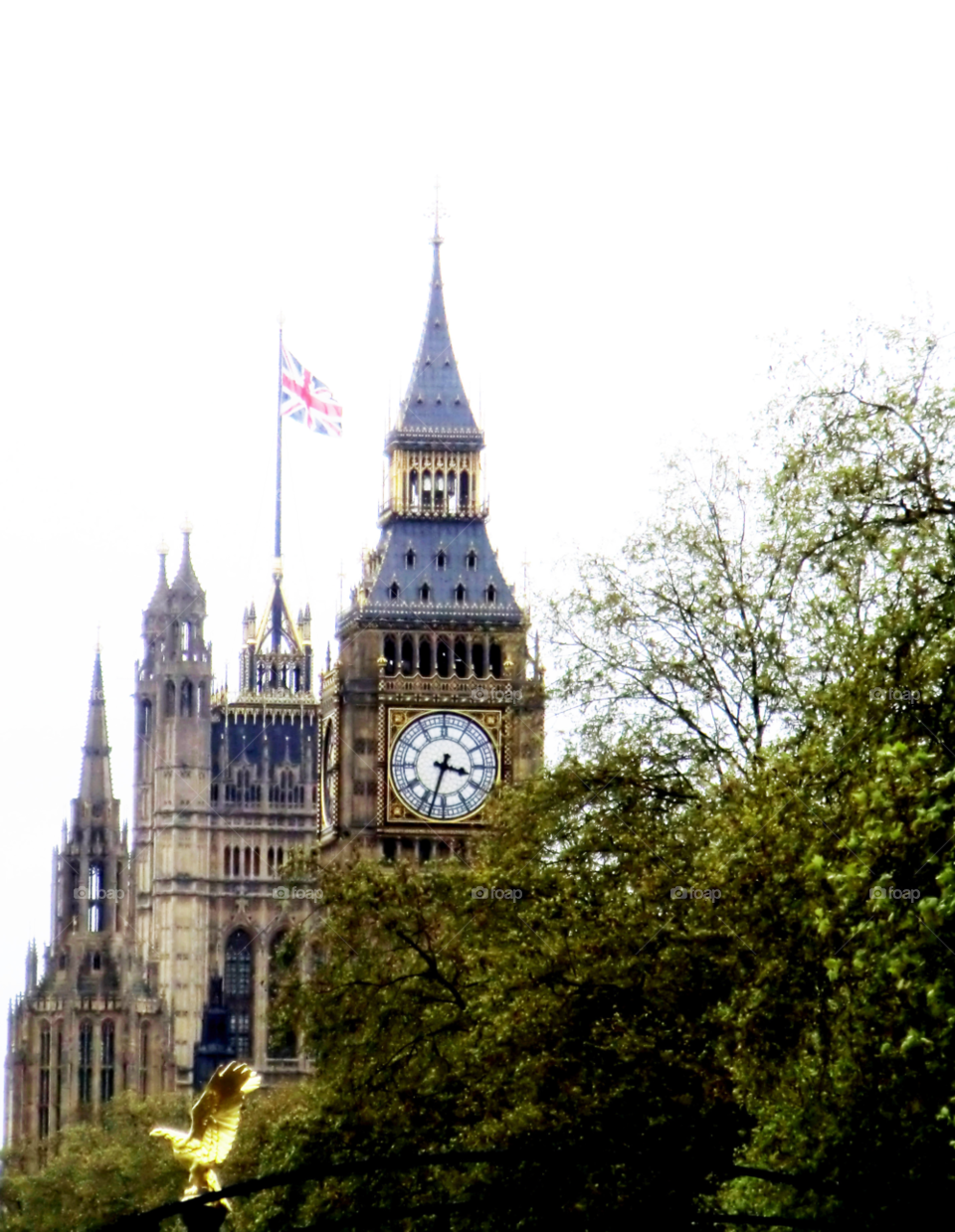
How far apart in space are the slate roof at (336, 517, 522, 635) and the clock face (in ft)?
45.1

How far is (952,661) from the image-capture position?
45344mm

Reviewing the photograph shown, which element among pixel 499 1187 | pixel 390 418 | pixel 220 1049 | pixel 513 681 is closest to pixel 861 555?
pixel 499 1187

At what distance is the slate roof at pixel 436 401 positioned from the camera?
120 meters

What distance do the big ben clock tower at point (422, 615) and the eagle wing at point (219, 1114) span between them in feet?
196

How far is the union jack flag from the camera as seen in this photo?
150 m

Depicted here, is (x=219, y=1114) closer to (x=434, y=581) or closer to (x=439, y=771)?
(x=439, y=771)

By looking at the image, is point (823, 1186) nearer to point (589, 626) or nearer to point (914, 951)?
point (914, 951)

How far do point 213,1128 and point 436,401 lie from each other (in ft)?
260

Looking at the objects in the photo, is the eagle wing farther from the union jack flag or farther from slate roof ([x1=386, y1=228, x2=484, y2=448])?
the union jack flag

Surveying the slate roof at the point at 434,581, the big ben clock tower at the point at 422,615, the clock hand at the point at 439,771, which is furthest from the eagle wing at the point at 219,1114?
the slate roof at the point at 434,581

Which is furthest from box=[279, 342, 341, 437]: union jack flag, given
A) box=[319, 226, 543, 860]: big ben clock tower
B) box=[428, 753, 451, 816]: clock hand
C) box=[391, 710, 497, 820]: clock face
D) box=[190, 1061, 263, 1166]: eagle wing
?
box=[190, 1061, 263, 1166]: eagle wing

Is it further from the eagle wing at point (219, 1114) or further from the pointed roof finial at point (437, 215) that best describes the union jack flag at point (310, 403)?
the eagle wing at point (219, 1114)

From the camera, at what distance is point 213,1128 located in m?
43.5

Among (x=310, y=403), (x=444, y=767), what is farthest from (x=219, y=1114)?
(x=310, y=403)
